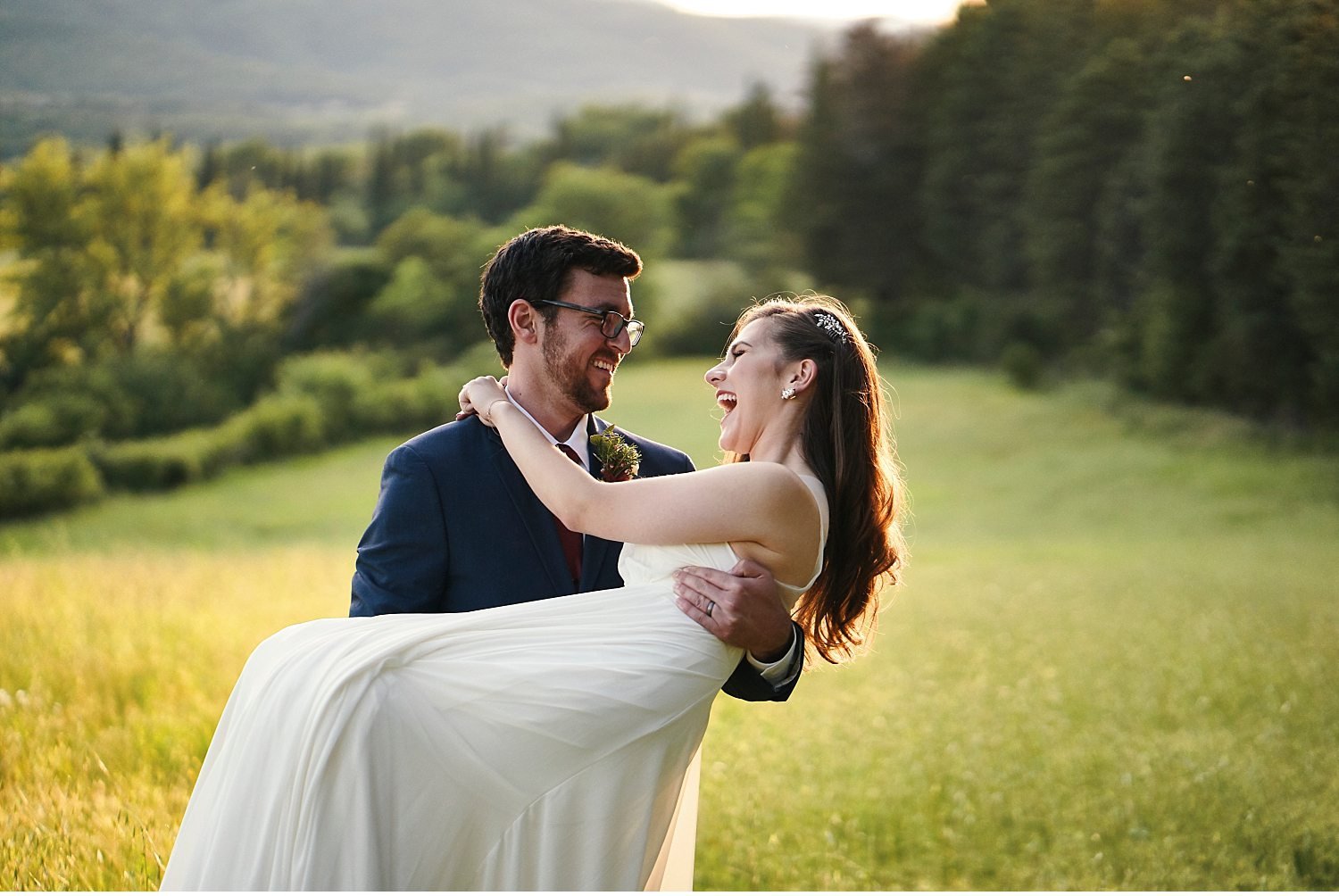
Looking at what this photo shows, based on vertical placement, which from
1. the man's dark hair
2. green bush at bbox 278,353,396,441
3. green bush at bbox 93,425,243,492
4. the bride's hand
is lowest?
green bush at bbox 93,425,243,492

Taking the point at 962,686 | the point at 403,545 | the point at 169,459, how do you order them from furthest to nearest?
1. the point at 169,459
2. the point at 962,686
3. the point at 403,545

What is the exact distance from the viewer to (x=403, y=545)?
3023 millimetres

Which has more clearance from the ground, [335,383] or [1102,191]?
[1102,191]

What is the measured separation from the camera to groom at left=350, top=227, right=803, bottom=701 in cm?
302

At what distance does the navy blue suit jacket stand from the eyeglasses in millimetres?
386

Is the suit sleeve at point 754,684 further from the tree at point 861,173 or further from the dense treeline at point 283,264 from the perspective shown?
the tree at point 861,173

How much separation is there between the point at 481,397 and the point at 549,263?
41 cm

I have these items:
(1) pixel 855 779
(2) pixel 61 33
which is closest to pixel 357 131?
(2) pixel 61 33

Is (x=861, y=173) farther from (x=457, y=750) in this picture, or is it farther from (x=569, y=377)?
(x=457, y=750)

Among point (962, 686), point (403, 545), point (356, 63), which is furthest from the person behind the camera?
point (356, 63)

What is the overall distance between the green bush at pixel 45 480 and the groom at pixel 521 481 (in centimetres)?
1217

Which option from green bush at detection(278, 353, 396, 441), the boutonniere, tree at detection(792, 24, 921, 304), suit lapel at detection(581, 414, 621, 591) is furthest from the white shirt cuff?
tree at detection(792, 24, 921, 304)

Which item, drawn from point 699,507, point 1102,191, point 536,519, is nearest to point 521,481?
point 536,519

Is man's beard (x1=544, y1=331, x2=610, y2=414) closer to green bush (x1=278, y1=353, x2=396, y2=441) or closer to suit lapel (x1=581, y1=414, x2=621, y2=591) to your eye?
suit lapel (x1=581, y1=414, x2=621, y2=591)
